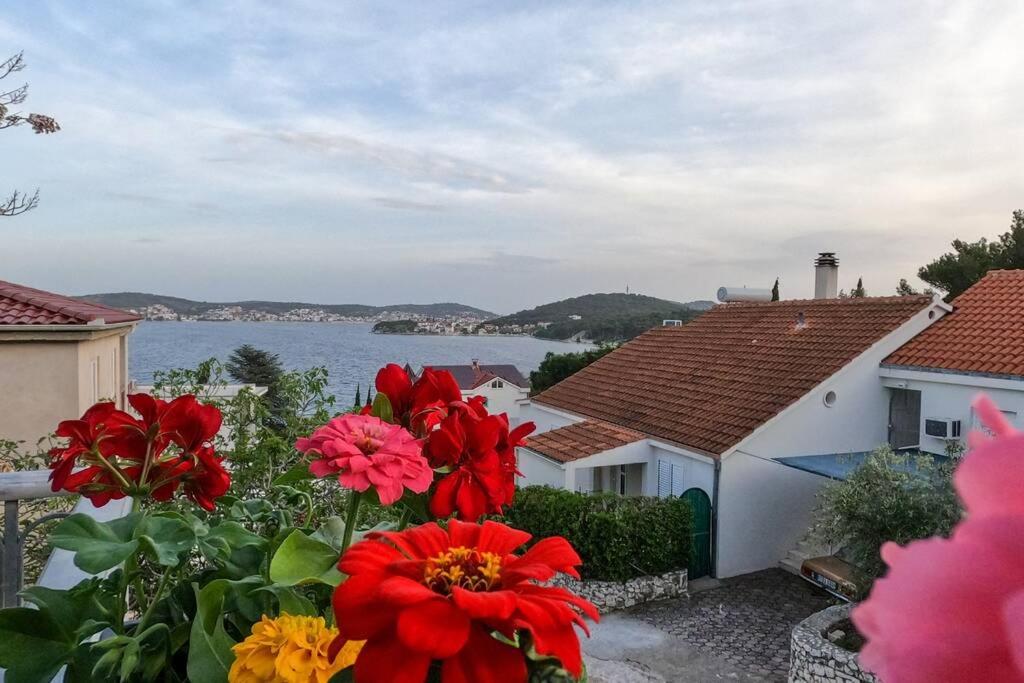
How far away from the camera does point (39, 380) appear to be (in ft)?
38.3

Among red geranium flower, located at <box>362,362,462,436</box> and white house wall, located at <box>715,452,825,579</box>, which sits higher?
red geranium flower, located at <box>362,362,462,436</box>

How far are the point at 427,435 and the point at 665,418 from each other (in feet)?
46.9

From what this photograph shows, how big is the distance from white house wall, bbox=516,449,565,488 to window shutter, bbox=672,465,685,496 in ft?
7.08

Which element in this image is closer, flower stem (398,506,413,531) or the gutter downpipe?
flower stem (398,506,413,531)

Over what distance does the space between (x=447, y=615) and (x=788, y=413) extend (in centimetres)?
1359

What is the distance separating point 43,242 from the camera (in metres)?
15.2

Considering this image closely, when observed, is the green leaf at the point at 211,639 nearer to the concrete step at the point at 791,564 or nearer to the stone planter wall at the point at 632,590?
the stone planter wall at the point at 632,590

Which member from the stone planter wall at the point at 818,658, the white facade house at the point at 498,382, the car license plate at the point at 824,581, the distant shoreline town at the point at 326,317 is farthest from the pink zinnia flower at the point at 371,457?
the distant shoreline town at the point at 326,317

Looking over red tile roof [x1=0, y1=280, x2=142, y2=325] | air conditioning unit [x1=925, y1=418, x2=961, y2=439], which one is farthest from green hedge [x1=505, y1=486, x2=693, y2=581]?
red tile roof [x1=0, y1=280, x2=142, y2=325]

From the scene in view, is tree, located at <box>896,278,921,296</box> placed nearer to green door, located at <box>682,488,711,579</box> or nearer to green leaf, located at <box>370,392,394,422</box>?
green door, located at <box>682,488,711,579</box>

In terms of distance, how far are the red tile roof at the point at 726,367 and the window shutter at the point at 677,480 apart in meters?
0.55

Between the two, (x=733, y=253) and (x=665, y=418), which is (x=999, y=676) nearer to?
(x=665, y=418)

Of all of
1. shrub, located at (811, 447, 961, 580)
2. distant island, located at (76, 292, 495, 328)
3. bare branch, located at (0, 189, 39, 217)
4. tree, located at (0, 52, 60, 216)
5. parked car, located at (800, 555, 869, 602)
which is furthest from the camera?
distant island, located at (76, 292, 495, 328)

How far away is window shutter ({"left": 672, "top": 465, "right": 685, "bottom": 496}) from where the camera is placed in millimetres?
13688
